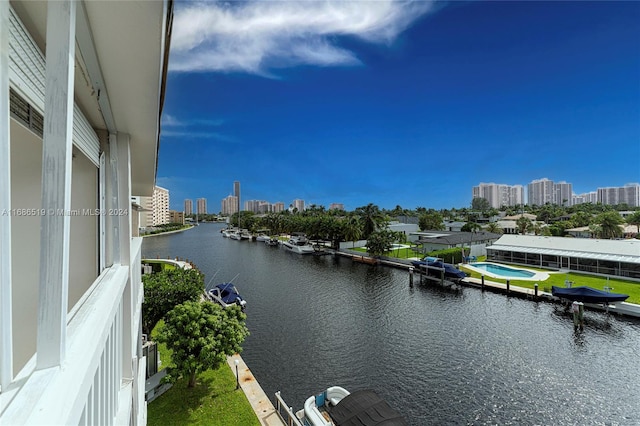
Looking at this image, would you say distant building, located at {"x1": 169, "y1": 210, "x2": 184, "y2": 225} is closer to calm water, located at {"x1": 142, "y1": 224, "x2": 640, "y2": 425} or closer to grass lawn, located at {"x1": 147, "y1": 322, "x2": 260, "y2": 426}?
calm water, located at {"x1": 142, "y1": 224, "x2": 640, "y2": 425}

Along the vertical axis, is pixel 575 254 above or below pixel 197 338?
above

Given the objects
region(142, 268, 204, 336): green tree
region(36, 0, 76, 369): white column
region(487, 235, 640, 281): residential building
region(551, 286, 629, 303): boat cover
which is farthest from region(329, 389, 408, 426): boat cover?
region(487, 235, 640, 281): residential building

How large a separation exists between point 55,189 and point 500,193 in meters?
135

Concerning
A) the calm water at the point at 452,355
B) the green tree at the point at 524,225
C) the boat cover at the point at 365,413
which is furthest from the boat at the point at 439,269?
the green tree at the point at 524,225

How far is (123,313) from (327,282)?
1758 centimetres

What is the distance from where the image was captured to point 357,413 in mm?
6027

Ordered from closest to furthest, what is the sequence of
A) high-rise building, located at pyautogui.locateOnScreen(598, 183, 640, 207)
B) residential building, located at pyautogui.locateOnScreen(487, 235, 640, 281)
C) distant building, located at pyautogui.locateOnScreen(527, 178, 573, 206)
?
residential building, located at pyautogui.locateOnScreen(487, 235, 640, 281) < high-rise building, located at pyautogui.locateOnScreen(598, 183, 640, 207) < distant building, located at pyautogui.locateOnScreen(527, 178, 573, 206)

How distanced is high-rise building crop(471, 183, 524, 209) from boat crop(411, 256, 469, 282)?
356 ft

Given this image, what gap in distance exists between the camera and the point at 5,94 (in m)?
0.81

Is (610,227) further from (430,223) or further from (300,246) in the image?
(300,246)

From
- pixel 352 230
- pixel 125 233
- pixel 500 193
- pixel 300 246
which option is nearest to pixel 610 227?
pixel 352 230

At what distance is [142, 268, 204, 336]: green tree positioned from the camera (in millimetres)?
9883

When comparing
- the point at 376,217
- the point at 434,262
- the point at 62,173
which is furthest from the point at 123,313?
the point at 376,217

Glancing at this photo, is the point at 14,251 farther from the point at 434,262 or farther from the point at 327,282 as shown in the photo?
the point at 434,262
